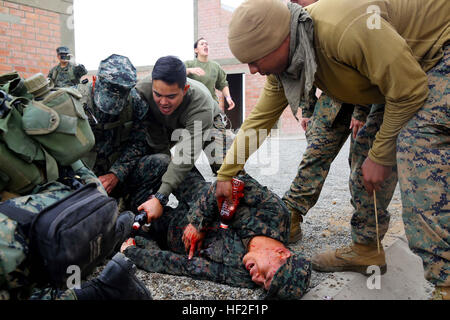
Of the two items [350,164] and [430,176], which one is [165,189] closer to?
[350,164]

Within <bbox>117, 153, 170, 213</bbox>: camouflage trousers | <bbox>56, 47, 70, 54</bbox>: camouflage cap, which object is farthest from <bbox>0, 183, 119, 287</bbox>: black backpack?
<bbox>56, 47, 70, 54</bbox>: camouflage cap

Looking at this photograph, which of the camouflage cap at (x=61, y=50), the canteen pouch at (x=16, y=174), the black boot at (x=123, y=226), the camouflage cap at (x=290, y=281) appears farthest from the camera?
the camouflage cap at (x=61, y=50)

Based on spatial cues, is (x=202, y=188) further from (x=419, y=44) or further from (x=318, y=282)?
(x=419, y=44)

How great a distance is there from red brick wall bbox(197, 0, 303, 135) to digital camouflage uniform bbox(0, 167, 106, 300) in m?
11.8

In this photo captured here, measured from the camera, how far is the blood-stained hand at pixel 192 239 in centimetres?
228

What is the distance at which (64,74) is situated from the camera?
6328 mm

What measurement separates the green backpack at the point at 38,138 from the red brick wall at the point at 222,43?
451 inches

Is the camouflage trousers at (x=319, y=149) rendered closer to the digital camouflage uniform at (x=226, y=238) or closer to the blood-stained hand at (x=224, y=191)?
the digital camouflage uniform at (x=226, y=238)

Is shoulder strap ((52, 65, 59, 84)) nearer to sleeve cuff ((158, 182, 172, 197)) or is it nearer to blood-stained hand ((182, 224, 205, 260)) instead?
sleeve cuff ((158, 182, 172, 197))

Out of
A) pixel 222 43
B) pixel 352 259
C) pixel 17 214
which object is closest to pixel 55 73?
pixel 17 214

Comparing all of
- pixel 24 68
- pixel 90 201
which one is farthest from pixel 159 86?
pixel 24 68

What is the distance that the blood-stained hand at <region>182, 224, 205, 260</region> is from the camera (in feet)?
7.48

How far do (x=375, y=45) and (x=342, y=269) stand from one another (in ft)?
4.53

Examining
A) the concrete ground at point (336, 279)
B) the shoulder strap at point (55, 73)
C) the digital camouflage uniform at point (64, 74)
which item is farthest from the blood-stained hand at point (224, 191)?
the shoulder strap at point (55, 73)
